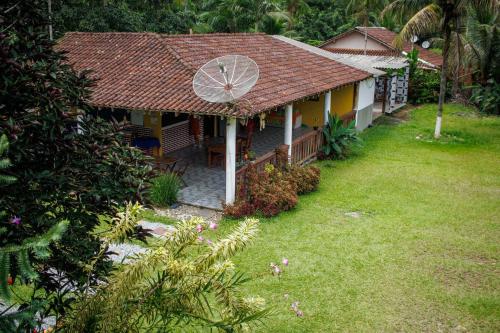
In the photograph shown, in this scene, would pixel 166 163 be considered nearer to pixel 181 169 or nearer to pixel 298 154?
pixel 181 169

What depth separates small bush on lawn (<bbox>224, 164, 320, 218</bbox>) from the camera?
12.5 m

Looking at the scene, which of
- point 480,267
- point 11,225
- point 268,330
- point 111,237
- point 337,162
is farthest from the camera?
point 337,162

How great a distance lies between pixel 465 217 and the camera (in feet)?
42.6

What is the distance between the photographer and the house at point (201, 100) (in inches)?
519

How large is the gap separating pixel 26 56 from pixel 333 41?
29978 mm

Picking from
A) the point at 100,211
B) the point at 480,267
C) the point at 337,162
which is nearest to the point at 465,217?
the point at 480,267

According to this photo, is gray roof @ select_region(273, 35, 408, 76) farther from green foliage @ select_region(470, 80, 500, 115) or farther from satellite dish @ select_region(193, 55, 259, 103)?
satellite dish @ select_region(193, 55, 259, 103)

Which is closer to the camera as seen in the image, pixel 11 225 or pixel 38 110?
pixel 11 225

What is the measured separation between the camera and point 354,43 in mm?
32375

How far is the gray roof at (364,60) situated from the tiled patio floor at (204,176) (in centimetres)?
432

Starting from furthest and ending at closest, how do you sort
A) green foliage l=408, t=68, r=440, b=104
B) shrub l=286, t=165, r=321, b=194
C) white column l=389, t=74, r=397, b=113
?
green foliage l=408, t=68, r=440, b=104 < white column l=389, t=74, r=397, b=113 < shrub l=286, t=165, r=321, b=194

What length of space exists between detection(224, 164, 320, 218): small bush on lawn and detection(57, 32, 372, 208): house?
328mm

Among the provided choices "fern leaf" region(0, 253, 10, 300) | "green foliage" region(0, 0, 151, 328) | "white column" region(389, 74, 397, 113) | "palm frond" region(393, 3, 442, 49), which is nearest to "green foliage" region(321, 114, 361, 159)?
"palm frond" region(393, 3, 442, 49)

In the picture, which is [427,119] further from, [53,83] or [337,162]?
[53,83]
